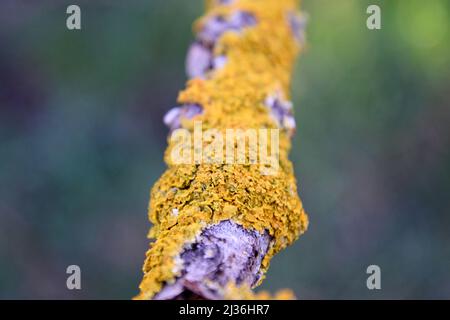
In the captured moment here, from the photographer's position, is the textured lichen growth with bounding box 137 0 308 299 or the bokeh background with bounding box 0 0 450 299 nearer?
the textured lichen growth with bounding box 137 0 308 299

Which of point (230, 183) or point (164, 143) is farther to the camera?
point (164, 143)

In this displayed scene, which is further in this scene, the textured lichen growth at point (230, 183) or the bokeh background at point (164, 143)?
the bokeh background at point (164, 143)

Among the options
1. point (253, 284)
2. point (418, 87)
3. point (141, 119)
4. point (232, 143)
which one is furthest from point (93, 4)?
point (253, 284)

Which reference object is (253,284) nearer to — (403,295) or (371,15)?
(403,295)
